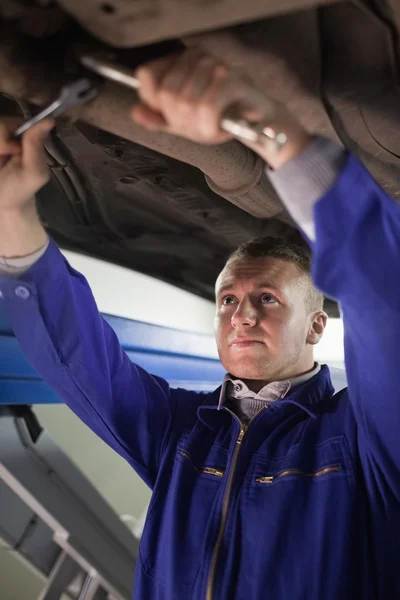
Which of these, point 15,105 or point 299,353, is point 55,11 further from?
point 299,353

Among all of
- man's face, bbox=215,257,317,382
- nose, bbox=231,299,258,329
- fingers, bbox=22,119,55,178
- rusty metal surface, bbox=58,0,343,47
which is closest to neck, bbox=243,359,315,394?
man's face, bbox=215,257,317,382

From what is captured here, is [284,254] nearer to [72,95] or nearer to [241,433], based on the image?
[241,433]

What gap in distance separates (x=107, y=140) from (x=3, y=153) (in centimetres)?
31

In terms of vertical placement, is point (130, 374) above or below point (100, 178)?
below

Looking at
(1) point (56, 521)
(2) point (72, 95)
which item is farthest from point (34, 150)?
(1) point (56, 521)

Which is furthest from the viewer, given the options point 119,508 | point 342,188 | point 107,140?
point 119,508

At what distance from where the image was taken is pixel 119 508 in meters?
2.30

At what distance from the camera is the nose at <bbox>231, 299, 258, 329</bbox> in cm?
92

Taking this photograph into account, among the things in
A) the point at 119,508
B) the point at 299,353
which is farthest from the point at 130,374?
the point at 119,508

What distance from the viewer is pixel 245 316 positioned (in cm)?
92

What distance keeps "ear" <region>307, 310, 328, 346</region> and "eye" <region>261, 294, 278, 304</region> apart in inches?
4.2

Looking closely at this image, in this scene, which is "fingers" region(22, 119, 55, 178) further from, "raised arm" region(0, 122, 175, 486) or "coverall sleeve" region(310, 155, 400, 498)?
"coverall sleeve" region(310, 155, 400, 498)

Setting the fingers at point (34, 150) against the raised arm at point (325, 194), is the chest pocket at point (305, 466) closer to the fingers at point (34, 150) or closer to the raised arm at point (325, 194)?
the raised arm at point (325, 194)

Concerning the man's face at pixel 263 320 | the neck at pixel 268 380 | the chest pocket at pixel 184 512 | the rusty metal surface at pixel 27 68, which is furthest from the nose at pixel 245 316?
the rusty metal surface at pixel 27 68
